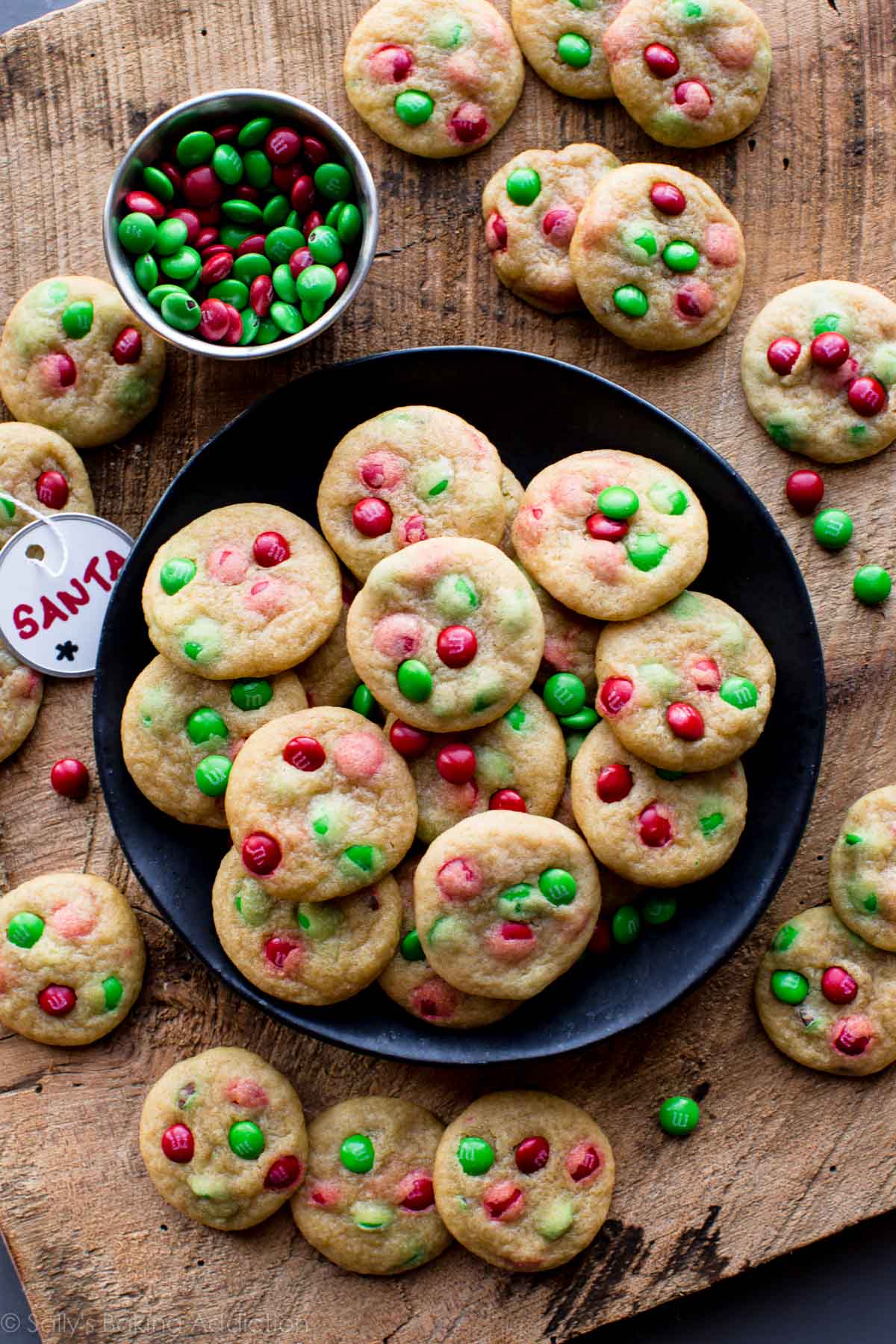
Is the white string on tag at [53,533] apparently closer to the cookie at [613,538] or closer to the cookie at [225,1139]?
the cookie at [613,538]

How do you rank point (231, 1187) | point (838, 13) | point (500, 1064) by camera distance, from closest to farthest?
point (500, 1064) → point (231, 1187) → point (838, 13)

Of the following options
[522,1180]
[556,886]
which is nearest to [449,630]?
[556,886]

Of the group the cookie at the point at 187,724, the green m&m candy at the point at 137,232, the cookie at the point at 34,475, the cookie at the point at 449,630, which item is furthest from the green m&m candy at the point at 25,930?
the green m&m candy at the point at 137,232

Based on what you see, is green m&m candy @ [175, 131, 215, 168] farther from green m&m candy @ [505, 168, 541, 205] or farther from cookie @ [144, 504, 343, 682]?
cookie @ [144, 504, 343, 682]

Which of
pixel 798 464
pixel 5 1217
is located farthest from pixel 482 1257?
pixel 798 464

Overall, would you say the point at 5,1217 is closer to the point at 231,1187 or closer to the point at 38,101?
the point at 231,1187

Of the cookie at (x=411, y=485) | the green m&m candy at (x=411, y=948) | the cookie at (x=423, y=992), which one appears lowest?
the cookie at (x=423, y=992)
